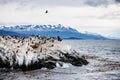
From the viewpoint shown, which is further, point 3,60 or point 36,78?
point 3,60

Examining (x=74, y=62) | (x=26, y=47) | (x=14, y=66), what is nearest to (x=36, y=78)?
(x=14, y=66)

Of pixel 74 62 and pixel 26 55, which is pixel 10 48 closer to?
pixel 26 55

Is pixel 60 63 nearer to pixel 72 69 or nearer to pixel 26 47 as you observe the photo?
pixel 72 69

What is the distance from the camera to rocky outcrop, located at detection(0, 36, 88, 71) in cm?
5450

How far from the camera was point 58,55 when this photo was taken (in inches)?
2387

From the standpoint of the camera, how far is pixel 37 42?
64750mm

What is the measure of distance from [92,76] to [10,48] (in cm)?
1530

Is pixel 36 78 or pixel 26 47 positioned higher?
pixel 26 47

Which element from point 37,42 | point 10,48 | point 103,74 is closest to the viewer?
point 103,74

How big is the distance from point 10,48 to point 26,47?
2.92 meters

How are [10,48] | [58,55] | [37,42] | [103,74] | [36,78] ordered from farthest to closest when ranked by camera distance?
[37,42], [58,55], [10,48], [103,74], [36,78]

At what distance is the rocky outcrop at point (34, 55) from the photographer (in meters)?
54.5

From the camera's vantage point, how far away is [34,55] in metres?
56.1

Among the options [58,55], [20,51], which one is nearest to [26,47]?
[20,51]
